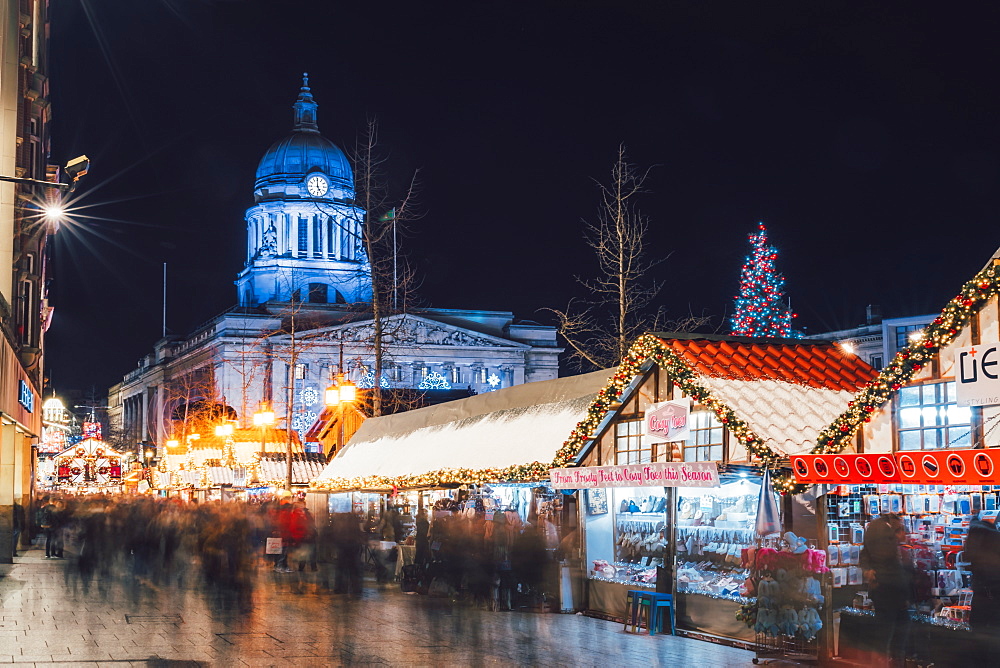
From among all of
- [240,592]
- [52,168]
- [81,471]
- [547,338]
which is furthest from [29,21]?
[547,338]

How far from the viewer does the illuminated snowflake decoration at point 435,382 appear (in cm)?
10300

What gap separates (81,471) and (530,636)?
4239 centimetres

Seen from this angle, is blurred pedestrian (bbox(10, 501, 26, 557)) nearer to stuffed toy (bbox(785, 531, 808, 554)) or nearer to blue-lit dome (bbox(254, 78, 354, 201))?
stuffed toy (bbox(785, 531, 808, 554))

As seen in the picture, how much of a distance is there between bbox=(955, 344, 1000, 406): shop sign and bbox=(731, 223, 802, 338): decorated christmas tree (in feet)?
138

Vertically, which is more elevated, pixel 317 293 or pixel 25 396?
pixel 317 293

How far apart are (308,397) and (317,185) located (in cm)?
2439

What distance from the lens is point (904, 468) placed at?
39.9ft

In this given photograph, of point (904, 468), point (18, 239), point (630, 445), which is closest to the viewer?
point (904, 468)

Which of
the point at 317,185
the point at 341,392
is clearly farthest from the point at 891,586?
the point at 317,185

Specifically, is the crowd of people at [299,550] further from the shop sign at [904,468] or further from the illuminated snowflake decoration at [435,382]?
the illuminated snowflake decoration at [435,382]

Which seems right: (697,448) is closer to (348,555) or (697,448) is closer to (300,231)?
(348,555)

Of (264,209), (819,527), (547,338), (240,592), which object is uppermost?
(264,209)

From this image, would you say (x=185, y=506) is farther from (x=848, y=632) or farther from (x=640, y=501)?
(x=848, y=632)

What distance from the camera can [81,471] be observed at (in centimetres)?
5422
